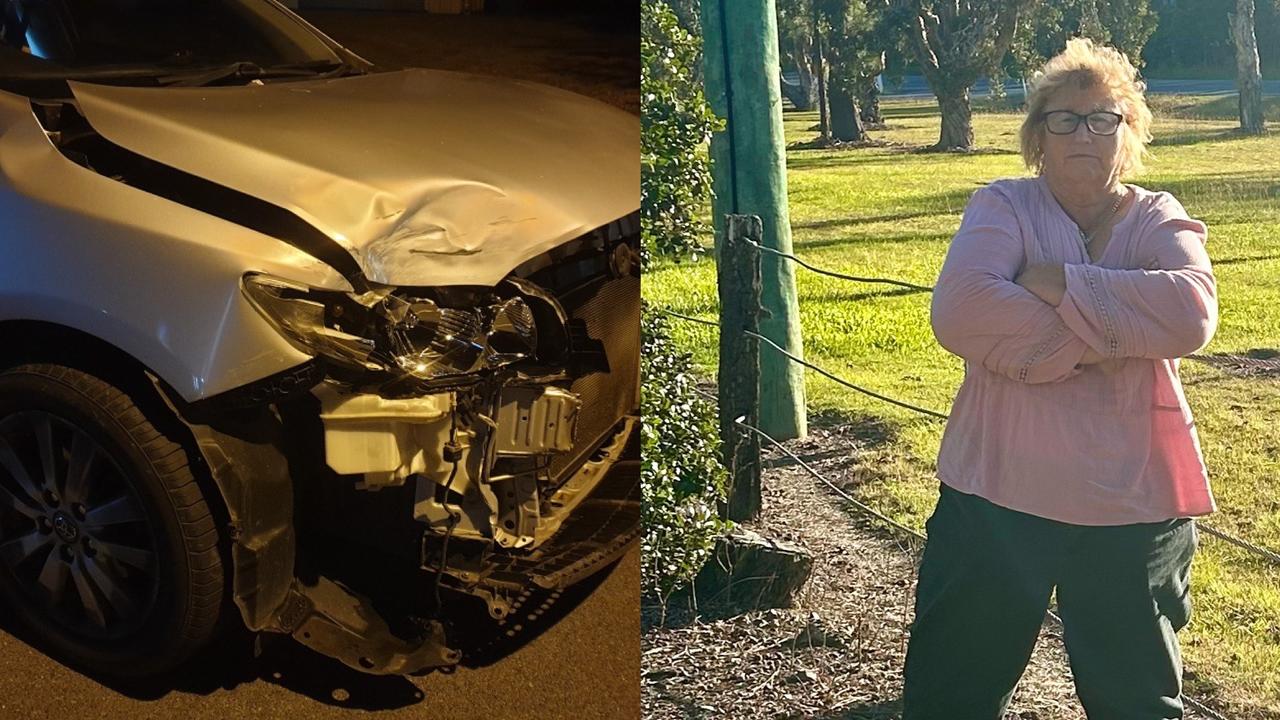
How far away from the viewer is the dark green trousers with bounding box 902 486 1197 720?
191cm

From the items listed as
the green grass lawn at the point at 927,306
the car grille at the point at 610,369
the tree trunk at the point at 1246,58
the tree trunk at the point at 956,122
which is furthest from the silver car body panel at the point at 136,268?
the tree trunk at the point at 1246,58

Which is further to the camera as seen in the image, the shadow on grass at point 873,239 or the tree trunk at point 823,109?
the tree trunk at point 823,109

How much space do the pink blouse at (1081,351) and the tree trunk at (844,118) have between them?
308mm

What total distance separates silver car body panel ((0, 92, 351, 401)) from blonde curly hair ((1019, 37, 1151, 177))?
1.20m

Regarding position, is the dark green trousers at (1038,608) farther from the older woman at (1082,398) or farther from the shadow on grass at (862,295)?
the shadow on grass at (862,295)

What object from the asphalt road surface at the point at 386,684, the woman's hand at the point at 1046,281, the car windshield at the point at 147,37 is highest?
the car windshield at the point at 147,37

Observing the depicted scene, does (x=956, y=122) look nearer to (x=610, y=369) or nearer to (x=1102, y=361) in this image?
(x=1102, y=361)

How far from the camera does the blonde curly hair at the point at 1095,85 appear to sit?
1845 millimetres

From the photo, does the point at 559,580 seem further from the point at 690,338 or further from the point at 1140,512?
the point at 1140,512

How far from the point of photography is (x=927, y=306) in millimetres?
2037

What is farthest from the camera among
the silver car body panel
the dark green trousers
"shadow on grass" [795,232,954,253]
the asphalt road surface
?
the asphalt road surface

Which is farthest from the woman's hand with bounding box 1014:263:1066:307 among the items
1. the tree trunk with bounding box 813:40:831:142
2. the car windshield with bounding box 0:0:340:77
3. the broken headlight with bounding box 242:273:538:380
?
the car windshield with bounding box 0:0:340:77

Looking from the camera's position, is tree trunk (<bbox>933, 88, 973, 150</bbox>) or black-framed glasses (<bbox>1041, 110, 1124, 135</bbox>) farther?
tree trunk (<bbox>933, 88, 973, 150</bbox>)

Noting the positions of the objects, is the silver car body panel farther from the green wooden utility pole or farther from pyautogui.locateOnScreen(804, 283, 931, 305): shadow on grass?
pyautogui.locateOnScreen(804, 283, 931, 305): shadow on grass
